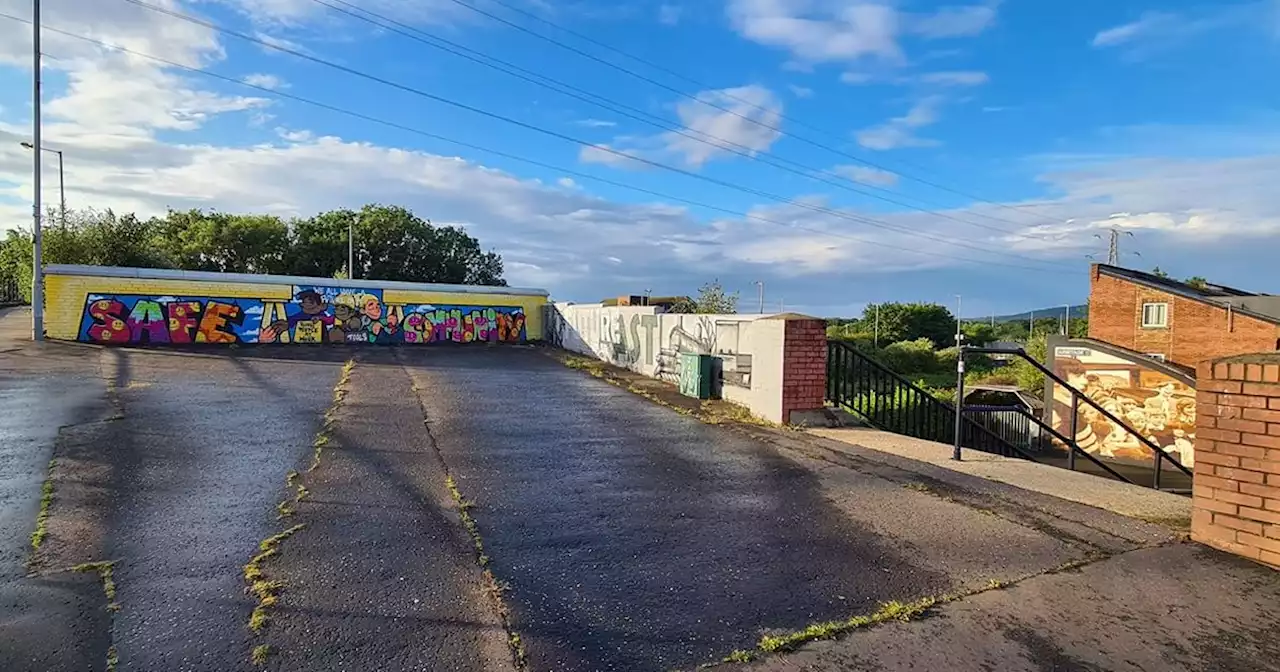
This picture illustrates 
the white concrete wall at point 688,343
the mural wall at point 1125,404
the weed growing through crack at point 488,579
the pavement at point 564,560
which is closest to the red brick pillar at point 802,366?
the white concrete wall at point 688,343

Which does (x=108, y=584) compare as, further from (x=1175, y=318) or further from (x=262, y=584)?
(x=1175, y=318)

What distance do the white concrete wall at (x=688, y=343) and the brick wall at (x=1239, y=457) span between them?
4.88 m

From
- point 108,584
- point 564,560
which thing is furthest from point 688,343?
point 108,584

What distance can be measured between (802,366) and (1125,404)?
2027 cm

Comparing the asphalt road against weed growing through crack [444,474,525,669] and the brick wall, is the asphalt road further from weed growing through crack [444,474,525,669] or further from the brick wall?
the brick wall

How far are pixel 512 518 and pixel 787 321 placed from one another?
529 centimetres

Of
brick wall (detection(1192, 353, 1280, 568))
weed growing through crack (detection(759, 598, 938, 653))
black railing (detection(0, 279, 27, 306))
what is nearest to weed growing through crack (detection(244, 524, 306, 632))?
weed growing through crack (detection(759, 598, 938, 653))

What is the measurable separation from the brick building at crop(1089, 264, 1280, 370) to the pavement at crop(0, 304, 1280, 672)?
24.7 m

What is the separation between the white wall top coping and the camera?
19.2m

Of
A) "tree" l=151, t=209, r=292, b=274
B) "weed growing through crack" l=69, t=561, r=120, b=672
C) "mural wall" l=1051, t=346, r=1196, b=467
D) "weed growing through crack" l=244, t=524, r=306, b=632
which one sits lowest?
"mural wall" l=1051, t=346, r=1196, b=467

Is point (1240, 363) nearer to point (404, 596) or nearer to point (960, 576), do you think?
point (960, 576)

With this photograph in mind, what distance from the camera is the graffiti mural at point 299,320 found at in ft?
64.0

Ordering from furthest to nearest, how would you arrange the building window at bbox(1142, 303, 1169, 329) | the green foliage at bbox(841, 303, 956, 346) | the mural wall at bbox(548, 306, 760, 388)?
the green foliage at bbox(841, 303, 956, 346) → the building window at bbox(1142, 303, 1169, 329) → the mural wall at bbox(548, 306, 760, 388)

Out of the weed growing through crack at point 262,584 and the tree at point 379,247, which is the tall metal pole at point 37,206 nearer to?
the weed growing through crack at point 262,584
